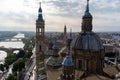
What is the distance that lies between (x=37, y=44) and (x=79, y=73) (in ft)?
72.7

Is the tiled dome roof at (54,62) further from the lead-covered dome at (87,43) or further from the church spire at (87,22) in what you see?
the church spire at (87,22)

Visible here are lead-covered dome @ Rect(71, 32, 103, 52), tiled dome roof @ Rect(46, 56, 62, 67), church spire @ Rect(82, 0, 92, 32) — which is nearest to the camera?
lead-covered dome @ Rect(71, 32, 103, 52)

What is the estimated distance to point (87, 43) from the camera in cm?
3284

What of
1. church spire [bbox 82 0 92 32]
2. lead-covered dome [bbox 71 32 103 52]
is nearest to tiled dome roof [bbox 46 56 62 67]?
lead-covered dome [bbox 71 32 103 52]

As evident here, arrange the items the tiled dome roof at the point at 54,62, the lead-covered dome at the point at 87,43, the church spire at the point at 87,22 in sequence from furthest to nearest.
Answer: the tiled dome roof at the point at 54,62 < the church spire at the point at 87,22 < the lead-covered dome at the point at 87,43

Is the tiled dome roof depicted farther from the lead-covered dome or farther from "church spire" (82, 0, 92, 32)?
"church spire" (82, 0, 92, 32)

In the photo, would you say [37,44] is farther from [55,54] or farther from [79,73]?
[79,73]

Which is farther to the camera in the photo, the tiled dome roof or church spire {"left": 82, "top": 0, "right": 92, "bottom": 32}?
the tiled dome roof

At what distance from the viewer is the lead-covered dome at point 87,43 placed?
107 ft

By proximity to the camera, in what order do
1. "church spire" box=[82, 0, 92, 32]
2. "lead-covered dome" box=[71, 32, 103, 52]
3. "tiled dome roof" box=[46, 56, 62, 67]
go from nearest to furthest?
"lead-covered dome" box=[71, 32, 103, 52]
"church spire" box=[82, 0, 92, 32]
"tiled dome roof" box=[46, 56, 62, 67]

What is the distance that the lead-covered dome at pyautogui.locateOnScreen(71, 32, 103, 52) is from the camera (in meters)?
32.6

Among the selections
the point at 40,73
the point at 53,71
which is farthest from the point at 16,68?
the point at 53,71

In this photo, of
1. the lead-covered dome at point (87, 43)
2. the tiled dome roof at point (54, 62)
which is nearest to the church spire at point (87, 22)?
the lead-covered dome at point (87, 43)

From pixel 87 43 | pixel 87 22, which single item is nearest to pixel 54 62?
pixel 87 43
